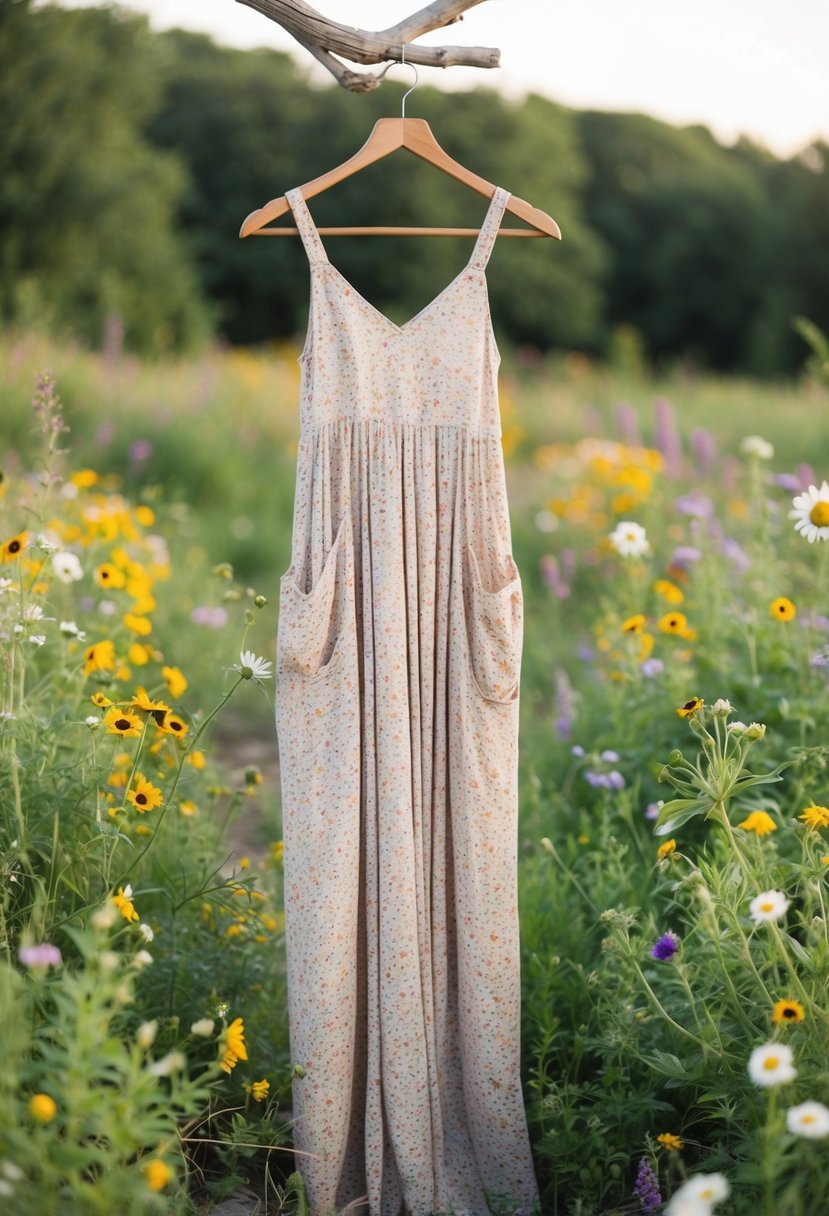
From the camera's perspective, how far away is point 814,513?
191cm

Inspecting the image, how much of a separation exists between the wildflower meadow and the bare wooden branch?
0.80 metres

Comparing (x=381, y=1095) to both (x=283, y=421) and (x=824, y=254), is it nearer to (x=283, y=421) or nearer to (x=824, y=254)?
(x=283, y=421)

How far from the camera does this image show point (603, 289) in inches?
967

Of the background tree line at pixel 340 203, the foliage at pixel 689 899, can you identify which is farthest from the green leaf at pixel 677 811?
the background tree line at pixel 340 203

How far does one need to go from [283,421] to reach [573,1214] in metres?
6.41

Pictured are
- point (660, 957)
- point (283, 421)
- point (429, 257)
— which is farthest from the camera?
point (429, 257)

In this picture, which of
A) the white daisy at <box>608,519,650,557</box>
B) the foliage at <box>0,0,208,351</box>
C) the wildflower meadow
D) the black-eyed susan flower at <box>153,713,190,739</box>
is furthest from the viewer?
the foliage at <box>0,0,208,351</box>

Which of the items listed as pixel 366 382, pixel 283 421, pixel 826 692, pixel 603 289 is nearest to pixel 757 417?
pixel 283 421

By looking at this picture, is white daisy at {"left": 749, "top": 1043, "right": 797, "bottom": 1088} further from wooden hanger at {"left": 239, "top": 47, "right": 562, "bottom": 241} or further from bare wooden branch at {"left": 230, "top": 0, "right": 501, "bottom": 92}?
bare wooden branch at {"left": 230, "top": 0, "right": 501, "bottom": 92}

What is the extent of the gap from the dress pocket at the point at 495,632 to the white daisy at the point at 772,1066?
693 millimetres

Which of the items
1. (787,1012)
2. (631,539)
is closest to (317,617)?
(787,1012)

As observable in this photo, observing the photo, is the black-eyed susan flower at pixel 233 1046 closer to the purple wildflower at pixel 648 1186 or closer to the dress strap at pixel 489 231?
the purple wildflower at pixel 648 1186

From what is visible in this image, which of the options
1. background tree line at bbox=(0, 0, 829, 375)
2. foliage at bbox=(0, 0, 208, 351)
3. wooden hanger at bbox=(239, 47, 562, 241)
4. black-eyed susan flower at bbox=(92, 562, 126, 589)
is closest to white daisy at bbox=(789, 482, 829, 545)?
wooden hanger at bbox=(239, 47, 562, 241)

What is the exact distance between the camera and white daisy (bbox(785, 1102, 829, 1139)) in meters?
1.22
